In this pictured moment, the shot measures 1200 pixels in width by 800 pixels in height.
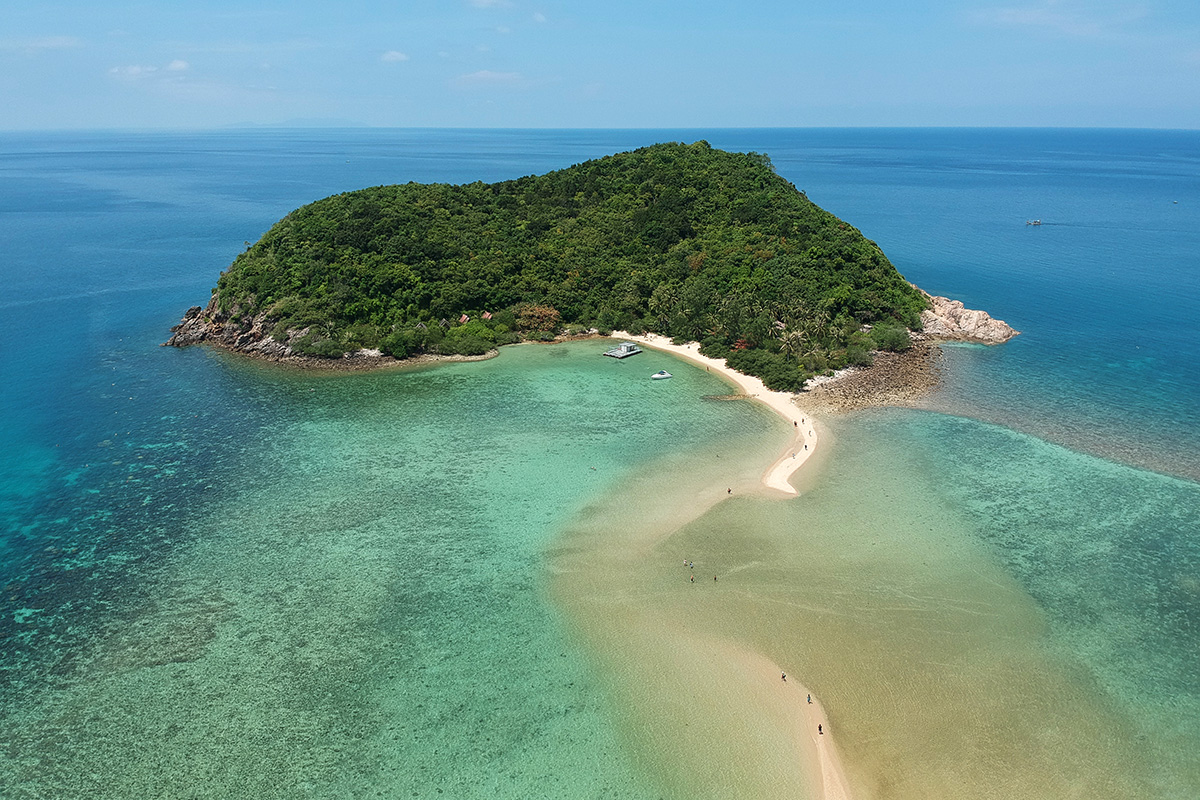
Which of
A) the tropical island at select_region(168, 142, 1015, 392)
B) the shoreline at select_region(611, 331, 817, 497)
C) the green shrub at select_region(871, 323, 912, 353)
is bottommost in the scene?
the shoreline at select_region(611, 331, 817, 497)

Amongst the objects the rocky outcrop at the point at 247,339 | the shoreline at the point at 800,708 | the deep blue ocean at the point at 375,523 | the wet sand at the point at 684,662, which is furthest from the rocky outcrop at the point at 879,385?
the rocky outcrop at the point at 247,339

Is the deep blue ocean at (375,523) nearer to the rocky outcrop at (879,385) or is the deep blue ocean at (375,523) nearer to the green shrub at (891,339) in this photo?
the rocky outcrop at (879,385)

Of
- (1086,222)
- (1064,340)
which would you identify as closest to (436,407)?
(1064,340)

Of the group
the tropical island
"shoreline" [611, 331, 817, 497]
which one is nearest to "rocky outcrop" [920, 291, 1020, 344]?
the tropical island

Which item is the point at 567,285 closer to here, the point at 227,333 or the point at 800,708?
the point at 227,333

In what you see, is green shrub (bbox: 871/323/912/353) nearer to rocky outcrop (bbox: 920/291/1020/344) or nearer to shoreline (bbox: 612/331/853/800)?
rocky outcrop (bbox: 920/291/1020/344)

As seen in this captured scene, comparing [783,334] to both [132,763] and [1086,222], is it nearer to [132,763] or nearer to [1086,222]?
[132,763]
